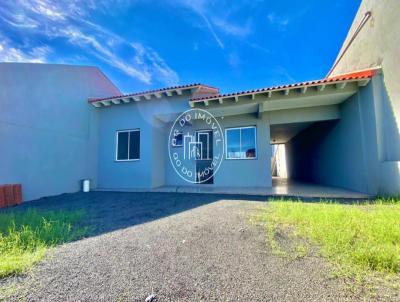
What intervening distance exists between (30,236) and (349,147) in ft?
30.9

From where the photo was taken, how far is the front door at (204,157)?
919 centimetres

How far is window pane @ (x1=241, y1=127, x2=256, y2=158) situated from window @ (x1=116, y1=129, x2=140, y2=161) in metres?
4.91

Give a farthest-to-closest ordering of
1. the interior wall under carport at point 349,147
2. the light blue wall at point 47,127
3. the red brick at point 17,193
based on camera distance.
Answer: the light blue wall at point 47,127 < the red brick at point 17,193 < the interior wall under carport at point 349,147

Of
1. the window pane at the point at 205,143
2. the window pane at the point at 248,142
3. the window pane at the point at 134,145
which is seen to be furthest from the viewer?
the window pane at the point at 205,143

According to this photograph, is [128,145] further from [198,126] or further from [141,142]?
[198,126]

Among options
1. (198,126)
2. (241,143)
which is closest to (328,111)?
(241,143)

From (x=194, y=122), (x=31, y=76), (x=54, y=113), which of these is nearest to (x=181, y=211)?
(x=194, y=122)

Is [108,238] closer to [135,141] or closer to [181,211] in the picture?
[181,211]

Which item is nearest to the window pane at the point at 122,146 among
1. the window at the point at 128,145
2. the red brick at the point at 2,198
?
the window at the point at 128,145

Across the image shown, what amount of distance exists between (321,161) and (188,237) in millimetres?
9605

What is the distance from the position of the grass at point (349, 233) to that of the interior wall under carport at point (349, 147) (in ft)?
7.42

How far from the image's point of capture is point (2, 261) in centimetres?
229

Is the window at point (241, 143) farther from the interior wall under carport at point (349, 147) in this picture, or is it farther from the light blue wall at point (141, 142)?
the interior wall under carport at point (349, 147)

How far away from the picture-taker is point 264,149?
26.8ft
